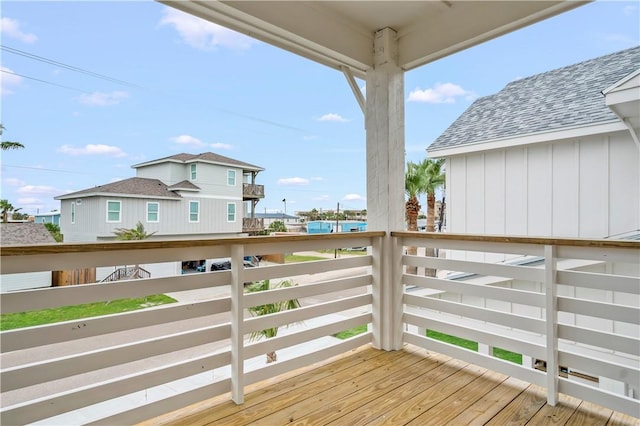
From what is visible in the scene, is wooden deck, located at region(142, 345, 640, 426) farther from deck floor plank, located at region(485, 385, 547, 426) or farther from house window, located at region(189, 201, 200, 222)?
house window, located at region(189, 201, 200, 222)

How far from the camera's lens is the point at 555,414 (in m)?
1.71

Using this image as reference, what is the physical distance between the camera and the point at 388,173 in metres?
2.55

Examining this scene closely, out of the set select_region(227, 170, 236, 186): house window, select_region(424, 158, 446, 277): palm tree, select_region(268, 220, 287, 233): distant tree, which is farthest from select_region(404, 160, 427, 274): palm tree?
select_region(227, 170, 236, 186): house window

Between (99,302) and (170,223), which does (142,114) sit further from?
(99,302)

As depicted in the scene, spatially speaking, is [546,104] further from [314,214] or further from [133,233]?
[133,233]

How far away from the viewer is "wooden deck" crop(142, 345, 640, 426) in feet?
5.52

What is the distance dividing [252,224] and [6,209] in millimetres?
1078

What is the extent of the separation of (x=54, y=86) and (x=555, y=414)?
284 cm

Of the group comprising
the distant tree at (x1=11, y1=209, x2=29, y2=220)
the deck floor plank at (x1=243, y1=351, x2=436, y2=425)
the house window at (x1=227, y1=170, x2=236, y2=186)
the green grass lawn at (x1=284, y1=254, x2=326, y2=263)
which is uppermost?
the house window at (x1=227, y1=170, x2=236, y2=186)

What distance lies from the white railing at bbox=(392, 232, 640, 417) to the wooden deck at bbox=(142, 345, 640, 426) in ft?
0.32

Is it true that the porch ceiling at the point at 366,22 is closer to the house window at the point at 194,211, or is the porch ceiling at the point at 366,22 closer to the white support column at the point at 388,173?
the white support column at the point at 388,173

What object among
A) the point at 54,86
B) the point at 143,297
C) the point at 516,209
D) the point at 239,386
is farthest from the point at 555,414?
the point at 54,86

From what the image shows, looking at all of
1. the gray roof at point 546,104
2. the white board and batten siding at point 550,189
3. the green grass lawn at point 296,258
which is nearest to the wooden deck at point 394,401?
the green grass lawn at point 296,258

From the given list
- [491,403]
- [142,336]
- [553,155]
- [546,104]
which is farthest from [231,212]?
[546,104]
